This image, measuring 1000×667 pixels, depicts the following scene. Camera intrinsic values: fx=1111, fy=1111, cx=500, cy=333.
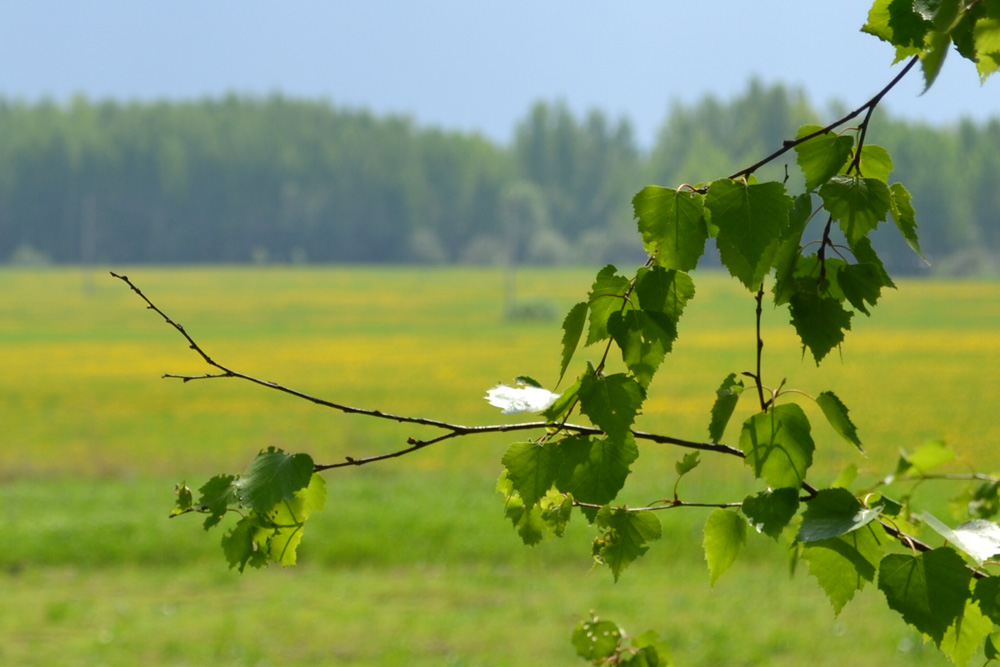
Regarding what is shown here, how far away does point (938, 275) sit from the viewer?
261 ft

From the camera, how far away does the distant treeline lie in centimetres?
10400

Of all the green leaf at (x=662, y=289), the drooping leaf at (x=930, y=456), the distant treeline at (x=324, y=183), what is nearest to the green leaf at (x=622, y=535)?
the green leaf at (x=662, y=289)

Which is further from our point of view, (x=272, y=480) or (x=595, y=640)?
(x=595, y=640)

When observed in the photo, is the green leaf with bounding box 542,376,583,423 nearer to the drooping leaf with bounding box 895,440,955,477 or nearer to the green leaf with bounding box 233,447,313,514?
the green leaf with bounding box 233,447,313,514

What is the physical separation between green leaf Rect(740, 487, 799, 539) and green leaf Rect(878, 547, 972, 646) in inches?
3.6

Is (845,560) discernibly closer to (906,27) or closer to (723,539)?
(723,539)

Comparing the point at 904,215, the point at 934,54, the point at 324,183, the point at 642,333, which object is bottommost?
the point at 642,333

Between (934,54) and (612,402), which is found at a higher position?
(934,54)

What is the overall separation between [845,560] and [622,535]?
217 millimetres

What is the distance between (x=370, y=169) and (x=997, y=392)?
93096 millimetres

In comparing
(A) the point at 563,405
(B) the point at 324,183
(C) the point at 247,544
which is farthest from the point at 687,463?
(B) the point at 324,183

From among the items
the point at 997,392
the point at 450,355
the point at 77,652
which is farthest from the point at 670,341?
the point at 450,355

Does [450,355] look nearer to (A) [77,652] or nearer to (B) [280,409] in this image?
(B) [280,409]

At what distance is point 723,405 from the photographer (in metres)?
0.95
